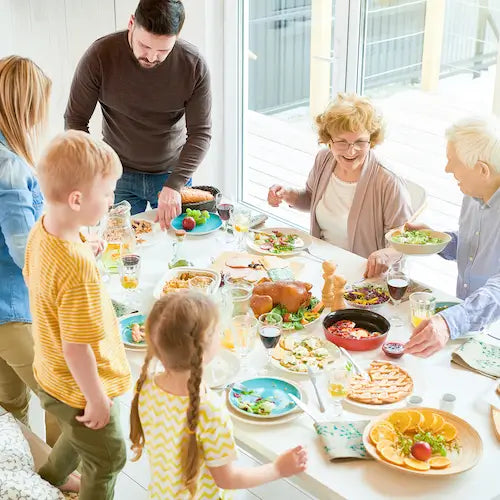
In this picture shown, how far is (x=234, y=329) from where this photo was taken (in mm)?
2240

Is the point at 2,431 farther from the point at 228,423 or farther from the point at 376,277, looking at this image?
the point at 376,277

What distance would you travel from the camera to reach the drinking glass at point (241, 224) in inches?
116

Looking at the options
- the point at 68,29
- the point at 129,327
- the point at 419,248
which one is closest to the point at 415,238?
the point at 419,248

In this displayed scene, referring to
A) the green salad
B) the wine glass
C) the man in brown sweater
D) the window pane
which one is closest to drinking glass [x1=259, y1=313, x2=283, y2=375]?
the wine glass

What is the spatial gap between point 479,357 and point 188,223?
4.23 feet

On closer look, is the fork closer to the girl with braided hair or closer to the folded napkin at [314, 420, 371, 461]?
the folded napkin at [314, 420, 371, 461]

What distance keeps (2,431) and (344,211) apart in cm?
151

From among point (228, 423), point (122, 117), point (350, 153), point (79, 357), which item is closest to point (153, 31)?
point (122, 117)

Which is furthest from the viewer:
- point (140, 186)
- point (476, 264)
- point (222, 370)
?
point (140, 186)

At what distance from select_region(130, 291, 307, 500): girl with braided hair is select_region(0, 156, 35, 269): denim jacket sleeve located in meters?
0.72

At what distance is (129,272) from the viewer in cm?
257

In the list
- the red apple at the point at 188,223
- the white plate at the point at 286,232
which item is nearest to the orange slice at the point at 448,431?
the white plate at the point at 286,232

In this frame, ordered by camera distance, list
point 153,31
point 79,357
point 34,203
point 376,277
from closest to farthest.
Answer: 1. point 79,357
2. point 34,203
3. point 376,277
4. point 153,31

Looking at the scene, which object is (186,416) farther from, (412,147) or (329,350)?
(412,147)
